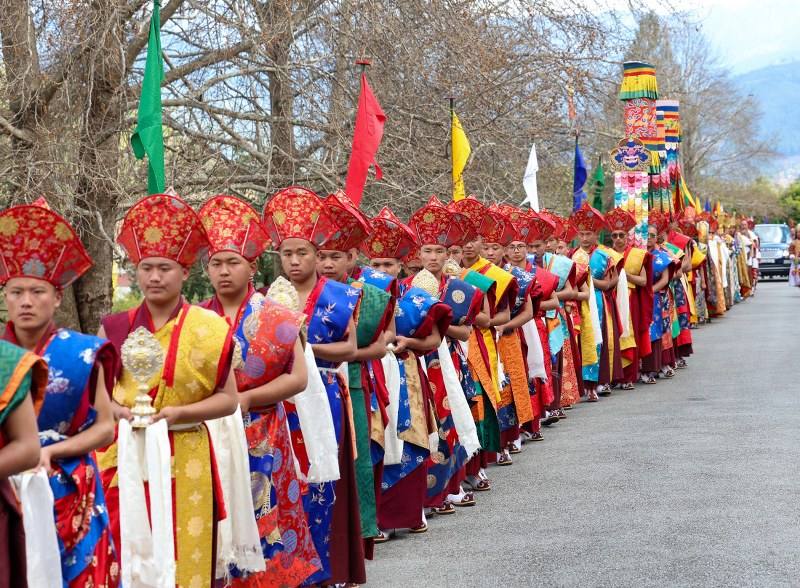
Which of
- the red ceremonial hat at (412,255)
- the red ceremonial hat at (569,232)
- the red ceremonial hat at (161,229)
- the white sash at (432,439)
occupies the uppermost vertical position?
the red ceremonial hat at (569,232)

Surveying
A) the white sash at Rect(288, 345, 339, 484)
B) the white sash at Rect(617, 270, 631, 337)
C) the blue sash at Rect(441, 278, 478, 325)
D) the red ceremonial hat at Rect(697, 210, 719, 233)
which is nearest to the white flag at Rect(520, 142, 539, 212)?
the white sash at Rect(617, 270, 631, 337)

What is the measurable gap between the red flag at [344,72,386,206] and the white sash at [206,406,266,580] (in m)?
4.80

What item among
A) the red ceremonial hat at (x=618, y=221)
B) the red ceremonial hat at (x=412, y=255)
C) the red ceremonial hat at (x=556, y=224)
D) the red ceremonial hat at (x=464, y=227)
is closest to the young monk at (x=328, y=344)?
the red ceremonial hat at (x=412, y=255)

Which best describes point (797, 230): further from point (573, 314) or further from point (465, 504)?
point (465, 504)

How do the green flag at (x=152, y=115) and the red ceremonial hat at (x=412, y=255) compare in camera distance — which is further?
the red ceremonial hat at (x=412, y=255)

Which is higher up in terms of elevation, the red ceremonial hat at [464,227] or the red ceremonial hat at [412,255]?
the red ceremonial hat at [464,227]

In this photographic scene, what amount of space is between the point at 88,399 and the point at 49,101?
7.89 metres

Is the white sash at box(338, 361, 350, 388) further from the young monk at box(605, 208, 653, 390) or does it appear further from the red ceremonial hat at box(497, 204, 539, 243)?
the young monk at box(605, 208, 653, 390)

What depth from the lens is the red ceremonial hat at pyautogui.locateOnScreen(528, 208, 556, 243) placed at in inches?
485

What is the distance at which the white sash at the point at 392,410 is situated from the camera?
7.43 m

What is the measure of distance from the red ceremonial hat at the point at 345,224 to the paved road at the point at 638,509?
172 cm

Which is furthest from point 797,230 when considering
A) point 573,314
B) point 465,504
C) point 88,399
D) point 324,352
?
point 88,399

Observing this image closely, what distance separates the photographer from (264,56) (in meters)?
12.1

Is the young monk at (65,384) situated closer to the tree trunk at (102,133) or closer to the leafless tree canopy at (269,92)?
the leafless tree canopy at (269,92)
